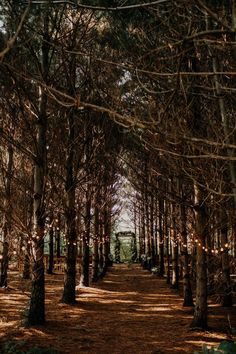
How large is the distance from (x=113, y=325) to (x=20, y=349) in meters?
2.99

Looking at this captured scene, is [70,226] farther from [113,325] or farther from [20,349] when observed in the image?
[20,349]

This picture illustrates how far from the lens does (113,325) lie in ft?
31.8

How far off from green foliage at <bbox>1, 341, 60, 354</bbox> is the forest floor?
7.6 inches

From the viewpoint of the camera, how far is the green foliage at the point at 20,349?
6831 mm

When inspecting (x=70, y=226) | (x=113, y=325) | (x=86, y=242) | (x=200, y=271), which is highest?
(x=70, y=226)

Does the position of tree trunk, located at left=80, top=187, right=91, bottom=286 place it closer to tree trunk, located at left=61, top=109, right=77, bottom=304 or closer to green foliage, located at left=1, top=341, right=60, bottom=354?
tree trunk, located at left=61, top=109, right=77, bottom=304

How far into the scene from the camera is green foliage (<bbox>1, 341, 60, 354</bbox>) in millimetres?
6831

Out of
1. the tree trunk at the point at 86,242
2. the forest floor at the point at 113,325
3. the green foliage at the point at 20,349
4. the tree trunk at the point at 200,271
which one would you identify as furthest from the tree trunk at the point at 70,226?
the green foliage at the point at 20,349

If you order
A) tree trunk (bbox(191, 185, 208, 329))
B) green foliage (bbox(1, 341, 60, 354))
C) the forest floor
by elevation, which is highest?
tree trunk (bbox(191, 185, 208, 329))

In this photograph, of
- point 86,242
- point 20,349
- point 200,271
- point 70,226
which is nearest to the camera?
point 20,349

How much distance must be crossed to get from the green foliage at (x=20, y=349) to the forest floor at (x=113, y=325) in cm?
19

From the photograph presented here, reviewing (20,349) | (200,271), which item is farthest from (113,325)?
(20,349)

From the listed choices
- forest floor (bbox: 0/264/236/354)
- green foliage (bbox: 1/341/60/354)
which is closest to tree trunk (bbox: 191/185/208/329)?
forest floor (bbox: 0/264/236/354)

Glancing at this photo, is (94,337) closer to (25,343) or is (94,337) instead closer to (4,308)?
(25,343)
